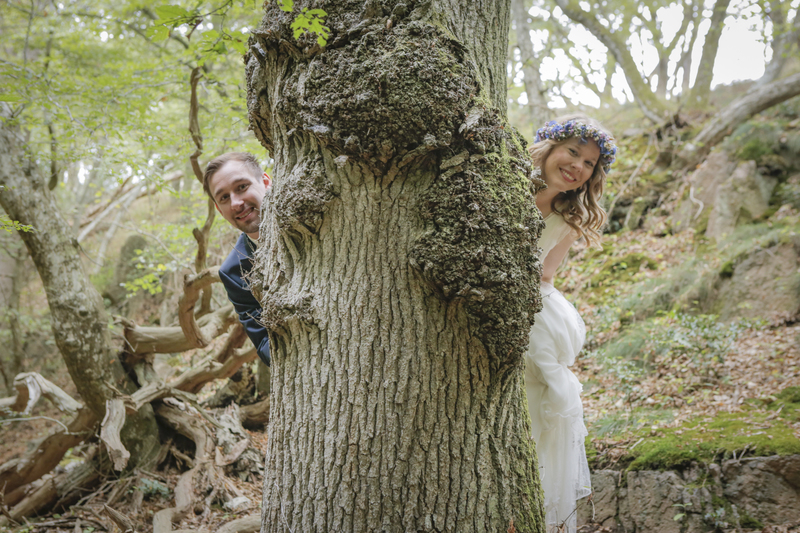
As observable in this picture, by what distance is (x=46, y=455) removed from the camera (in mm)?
4625

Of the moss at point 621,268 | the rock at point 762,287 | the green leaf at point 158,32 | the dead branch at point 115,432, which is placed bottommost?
the dead branch at point 115,432

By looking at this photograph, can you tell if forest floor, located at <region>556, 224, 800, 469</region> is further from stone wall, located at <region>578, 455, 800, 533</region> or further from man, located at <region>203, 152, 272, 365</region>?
man, located at <region>203, 152, 272, 365</region>

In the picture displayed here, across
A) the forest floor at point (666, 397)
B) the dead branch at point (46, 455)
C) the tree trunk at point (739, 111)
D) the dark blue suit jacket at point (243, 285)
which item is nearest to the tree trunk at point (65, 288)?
the dead branch at point (46, 455)

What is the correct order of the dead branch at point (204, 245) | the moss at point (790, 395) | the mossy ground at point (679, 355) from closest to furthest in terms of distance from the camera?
the mossy ground at point (679, 355)
the moss at point (790, 395)
the dead branch at point (204, 245)

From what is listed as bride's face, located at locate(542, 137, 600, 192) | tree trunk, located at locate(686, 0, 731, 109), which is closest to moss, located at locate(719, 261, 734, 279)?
bride's face, located at locate(542, 137, 600, 192)

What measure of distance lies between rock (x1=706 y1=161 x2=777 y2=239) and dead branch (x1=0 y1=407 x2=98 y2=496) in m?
8.50

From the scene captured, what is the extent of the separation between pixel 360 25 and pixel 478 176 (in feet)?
2.28

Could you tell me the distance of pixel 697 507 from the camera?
3139 mm

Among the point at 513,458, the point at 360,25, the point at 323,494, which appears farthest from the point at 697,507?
the point at 360,25

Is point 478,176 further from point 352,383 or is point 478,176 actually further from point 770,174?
point 770,174

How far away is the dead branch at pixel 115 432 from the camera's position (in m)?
3.60

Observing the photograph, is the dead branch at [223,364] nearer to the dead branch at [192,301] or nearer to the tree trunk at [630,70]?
the dead branch at [192,301]

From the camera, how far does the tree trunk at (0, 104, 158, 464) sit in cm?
453

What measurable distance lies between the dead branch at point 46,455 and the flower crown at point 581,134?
491 centimetres
